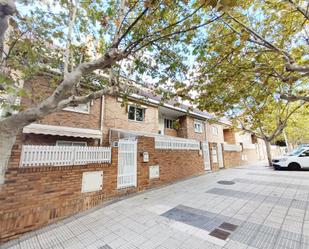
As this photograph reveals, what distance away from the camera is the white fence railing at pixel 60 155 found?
465 cm

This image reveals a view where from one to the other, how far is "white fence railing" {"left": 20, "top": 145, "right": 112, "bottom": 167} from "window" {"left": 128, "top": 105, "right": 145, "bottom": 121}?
780 centimetres

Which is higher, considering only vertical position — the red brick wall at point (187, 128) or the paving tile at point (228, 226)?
the red brick wall at point (187, 128)

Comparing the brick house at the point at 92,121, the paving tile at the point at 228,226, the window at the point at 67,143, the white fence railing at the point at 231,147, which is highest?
the brick house at the point at 92,121

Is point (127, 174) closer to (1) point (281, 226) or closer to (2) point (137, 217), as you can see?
(2) point (137, 217)

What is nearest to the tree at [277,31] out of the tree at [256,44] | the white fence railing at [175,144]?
the tree at [256,44]

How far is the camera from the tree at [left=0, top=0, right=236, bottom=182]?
3543 mm

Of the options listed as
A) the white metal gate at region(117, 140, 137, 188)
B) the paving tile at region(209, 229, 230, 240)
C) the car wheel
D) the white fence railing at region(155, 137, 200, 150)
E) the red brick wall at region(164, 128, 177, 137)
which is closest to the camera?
the paving tile at region(209, 229, 230, 240)

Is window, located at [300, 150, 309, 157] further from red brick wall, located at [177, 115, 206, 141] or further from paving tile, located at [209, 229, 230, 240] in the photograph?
paving tile, located at [209, 229, 230, 240]

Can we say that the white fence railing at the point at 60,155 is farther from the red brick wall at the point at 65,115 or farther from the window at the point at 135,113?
the window at the point at 135,113

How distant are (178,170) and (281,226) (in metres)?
6.62

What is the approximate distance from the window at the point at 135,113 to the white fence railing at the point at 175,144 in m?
4.95

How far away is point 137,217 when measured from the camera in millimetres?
5148

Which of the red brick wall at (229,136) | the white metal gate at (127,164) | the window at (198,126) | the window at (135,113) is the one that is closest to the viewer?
the white metal gate at (127,164)

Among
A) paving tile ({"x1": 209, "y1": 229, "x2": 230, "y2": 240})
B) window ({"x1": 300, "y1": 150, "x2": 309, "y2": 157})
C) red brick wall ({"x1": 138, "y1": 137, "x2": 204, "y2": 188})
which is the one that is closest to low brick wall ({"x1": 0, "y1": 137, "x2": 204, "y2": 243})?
red brick wall ({"x1": 138, "y1": 137, "x2": 204, "y2": 188})
